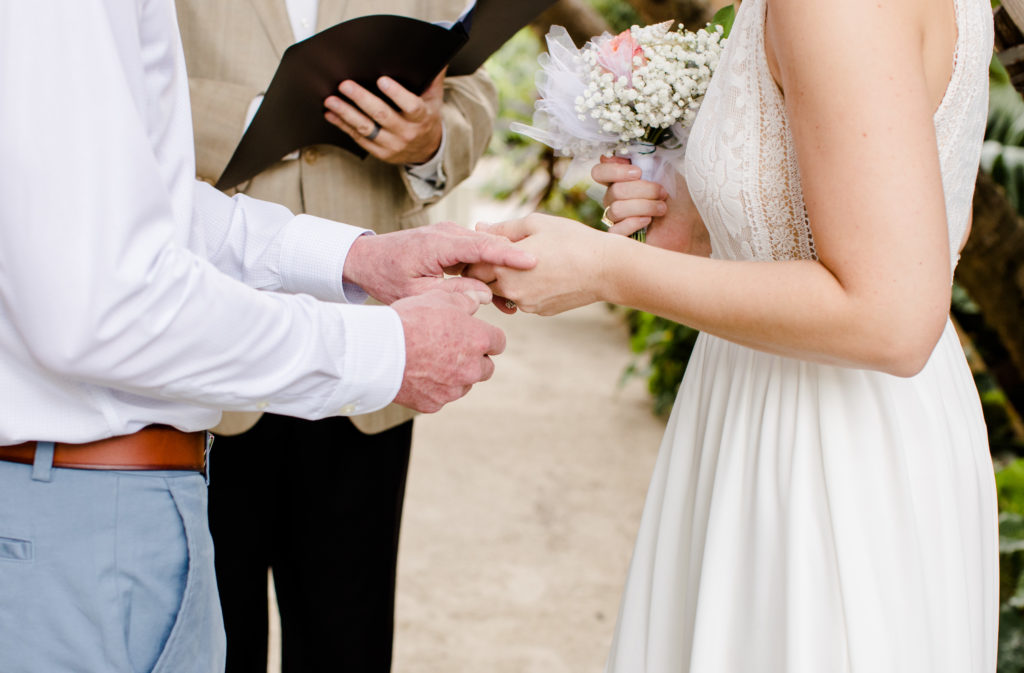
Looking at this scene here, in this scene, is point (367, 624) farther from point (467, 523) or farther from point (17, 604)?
point (467, 523)

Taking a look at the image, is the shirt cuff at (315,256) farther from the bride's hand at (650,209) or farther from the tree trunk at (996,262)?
the tree trunk at (996,262)

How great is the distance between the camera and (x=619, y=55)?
1.54 m

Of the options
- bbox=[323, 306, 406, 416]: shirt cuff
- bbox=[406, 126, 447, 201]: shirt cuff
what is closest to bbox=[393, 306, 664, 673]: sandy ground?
bbox=[406, 126, 447, 201]: shirt cuff

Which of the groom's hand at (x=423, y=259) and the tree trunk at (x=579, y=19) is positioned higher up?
the groom's hand at (x=423, y=259)

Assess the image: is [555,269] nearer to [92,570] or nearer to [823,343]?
[823,343]

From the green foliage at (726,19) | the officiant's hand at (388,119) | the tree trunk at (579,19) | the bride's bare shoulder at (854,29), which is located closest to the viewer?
the bride's bare shoulder at (854,29)

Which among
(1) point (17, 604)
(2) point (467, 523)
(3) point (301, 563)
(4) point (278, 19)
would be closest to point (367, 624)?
(3) point (301, 563)

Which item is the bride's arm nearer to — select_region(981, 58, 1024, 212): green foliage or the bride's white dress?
the bride's white dress

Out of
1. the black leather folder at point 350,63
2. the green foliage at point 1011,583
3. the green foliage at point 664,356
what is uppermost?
the black leather folder at point 350,63

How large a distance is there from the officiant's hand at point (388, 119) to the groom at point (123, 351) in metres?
0.65

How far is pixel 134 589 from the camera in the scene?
1.17 m

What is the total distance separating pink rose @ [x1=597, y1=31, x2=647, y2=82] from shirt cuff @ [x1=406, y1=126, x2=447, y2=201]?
627 mm

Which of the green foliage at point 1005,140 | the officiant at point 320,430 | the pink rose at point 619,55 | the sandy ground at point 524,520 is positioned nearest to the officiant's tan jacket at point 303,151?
the officiant at point 320,430

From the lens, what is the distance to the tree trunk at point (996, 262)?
300cm
